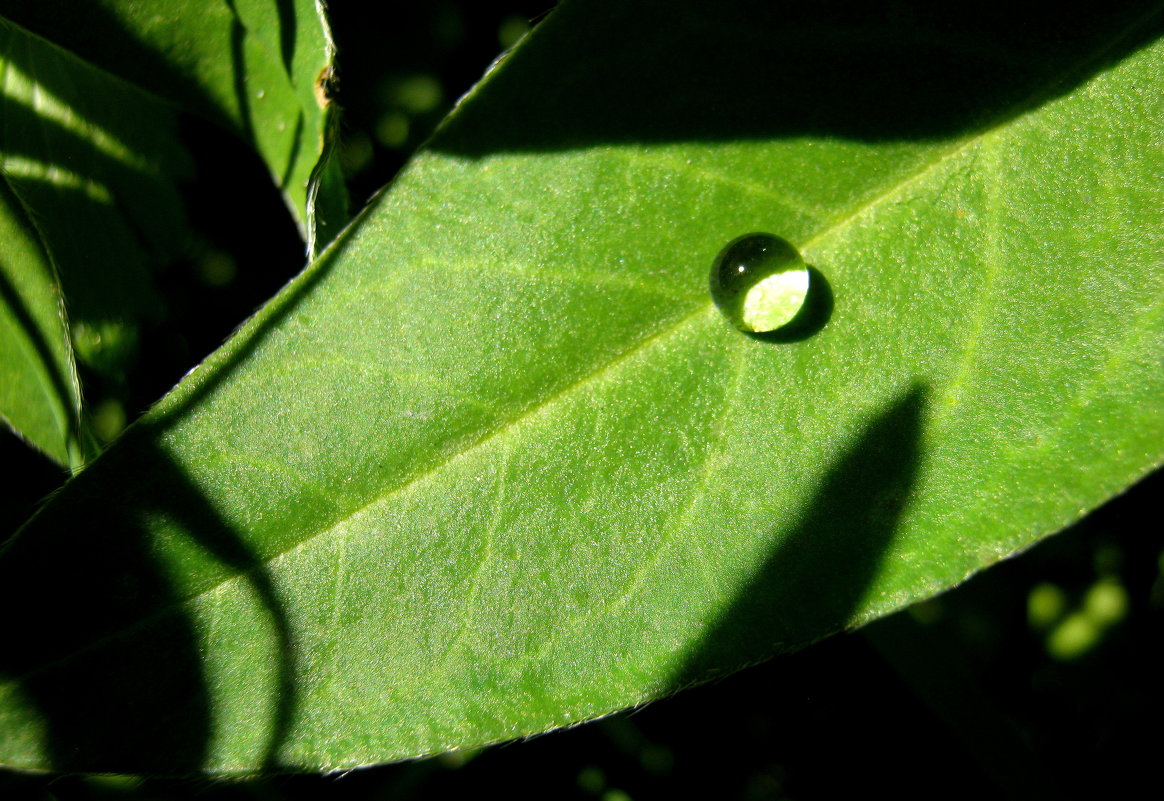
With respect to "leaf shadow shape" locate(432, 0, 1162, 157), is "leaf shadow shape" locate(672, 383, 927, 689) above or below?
below

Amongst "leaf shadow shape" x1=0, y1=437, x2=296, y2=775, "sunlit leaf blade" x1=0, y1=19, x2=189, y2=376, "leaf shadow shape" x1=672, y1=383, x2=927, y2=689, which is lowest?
"leaf shadow shape" x1=672, y1=383, x2=927, y2=689

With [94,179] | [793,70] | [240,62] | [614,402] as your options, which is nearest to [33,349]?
[94,179]

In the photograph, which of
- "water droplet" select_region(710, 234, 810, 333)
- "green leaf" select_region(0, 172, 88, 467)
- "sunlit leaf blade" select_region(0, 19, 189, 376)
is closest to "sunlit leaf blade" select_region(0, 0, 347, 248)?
"sunlit leaf blade" select_region(0, 19, 189, 376)

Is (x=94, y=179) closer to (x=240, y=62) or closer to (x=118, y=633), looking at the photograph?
(x=240, y=62)

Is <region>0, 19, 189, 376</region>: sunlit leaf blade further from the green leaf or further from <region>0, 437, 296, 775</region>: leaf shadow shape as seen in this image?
<region>0, 437, 296, 775</region>: leaf shadow shape

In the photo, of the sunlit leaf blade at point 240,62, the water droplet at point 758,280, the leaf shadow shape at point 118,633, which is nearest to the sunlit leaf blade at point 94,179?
the sunlit leaf blade at point 240,62

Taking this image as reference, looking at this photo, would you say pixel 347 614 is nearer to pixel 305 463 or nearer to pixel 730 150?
pixel 305 463
